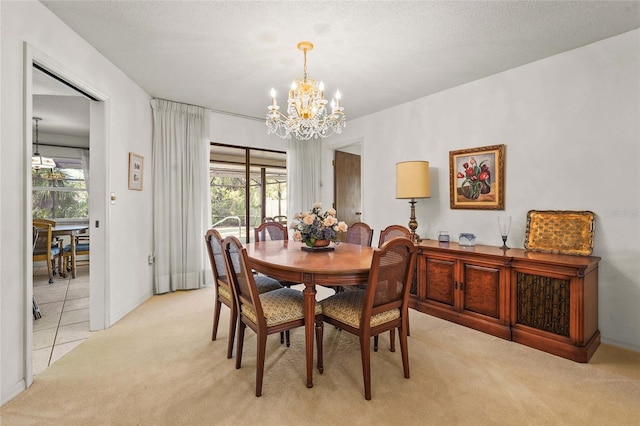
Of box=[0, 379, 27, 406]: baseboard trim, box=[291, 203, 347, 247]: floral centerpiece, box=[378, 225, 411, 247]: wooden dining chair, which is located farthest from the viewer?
box=[378, 225, 411, 247]: wooden dining chair

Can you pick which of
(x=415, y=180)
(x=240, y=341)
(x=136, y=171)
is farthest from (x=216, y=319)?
(x=415, y=180)

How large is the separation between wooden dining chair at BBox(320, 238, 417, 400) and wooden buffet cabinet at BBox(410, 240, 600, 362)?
45.9 inches

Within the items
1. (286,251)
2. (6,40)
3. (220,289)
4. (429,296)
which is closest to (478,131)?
(429,296)

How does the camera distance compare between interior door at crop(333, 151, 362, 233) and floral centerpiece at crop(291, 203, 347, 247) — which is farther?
interior door at crop(333, 151, 362, 233)

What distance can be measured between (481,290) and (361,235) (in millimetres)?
1259

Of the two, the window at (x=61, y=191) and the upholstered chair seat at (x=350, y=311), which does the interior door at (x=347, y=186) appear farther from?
the window at (x=61, y=191)

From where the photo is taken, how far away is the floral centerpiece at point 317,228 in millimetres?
2564

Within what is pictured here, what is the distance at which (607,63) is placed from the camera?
2.53 meters

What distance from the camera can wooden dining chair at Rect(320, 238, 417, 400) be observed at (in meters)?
1.82

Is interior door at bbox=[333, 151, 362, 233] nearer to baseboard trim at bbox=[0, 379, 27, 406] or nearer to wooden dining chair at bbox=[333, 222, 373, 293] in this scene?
wooden dining chair at bbox=[333, 222, 373, 293]

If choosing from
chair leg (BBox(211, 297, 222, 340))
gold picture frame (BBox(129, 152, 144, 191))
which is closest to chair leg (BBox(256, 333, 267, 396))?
chair leg (BBox(211, 297, 222, 340))

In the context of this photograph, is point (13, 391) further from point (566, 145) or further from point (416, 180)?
point (566, 145)

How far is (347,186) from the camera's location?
5.59m

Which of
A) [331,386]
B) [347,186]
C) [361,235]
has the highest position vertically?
[347,186]
